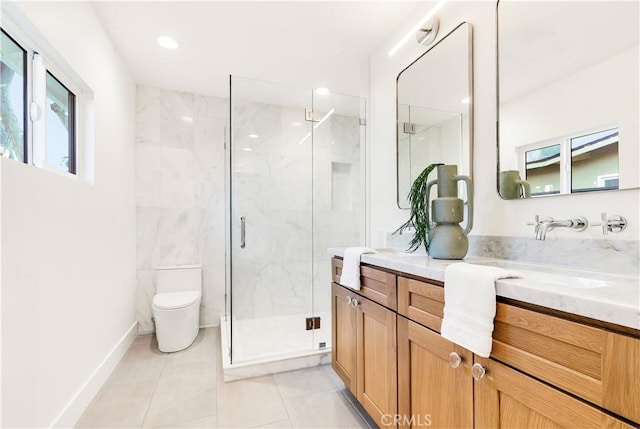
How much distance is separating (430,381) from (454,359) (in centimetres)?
18

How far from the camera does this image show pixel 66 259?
153 centimetres

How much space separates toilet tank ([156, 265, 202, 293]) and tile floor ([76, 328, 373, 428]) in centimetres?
69

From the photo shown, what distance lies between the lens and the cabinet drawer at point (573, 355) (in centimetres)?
55

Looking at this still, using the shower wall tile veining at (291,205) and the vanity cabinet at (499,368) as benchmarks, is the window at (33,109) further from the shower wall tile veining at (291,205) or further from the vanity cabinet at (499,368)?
the vanity cabinet at (499,368)

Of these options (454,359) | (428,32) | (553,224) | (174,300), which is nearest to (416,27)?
(428,32)

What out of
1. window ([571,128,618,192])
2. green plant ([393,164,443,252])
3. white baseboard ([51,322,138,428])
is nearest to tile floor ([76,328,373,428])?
white baseboard ([51,322,138,428])

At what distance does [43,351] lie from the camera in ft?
4.31

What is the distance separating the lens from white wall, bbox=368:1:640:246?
105 centimetres

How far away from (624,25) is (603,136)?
36 cm

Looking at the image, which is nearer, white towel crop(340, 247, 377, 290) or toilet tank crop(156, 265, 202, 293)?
white towel crop(340, 247, 377, 290)

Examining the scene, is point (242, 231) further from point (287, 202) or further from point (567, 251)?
point (567, 251)

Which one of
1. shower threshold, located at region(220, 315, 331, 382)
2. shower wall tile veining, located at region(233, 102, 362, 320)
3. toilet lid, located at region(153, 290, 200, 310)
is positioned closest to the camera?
shower threshold, located at region(220, 315, 331, 382)

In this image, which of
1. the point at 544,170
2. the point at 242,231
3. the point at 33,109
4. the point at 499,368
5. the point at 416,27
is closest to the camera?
the point at 499,368

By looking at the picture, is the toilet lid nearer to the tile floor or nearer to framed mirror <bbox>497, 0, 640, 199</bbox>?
the tile floor
